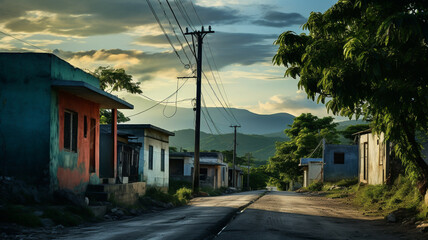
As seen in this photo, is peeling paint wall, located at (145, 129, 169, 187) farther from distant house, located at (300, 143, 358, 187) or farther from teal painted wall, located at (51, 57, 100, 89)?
distant house, located at (300, 143, 358, 187)

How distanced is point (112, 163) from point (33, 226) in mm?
10591

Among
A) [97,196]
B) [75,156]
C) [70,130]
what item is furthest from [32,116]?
[97,196]

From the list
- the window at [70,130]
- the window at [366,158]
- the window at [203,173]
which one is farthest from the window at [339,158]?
the window at [70,130]

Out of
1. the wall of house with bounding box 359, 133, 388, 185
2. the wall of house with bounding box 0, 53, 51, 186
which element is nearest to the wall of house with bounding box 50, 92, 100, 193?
the wall of house with bounding box 0, 53, 51, 186

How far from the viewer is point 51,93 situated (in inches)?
635

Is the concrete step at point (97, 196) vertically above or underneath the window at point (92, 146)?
underneath

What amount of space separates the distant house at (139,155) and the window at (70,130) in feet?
15.7

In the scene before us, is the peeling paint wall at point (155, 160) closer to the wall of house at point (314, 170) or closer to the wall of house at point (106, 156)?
the wall of house at point (106, 156)

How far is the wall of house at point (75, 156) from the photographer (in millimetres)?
16594

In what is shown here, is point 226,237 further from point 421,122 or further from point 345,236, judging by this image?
point 421,122

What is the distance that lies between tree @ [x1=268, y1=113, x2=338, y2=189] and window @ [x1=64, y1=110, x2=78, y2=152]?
47463mm

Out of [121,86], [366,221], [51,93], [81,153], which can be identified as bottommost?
[366,221]

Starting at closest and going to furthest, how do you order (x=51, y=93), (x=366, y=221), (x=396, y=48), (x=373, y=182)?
(x=396, y=48) < (x=366, y=221) < (x=51, y=93) < (x=373, y=182)

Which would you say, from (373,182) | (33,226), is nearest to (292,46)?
(33,226)
